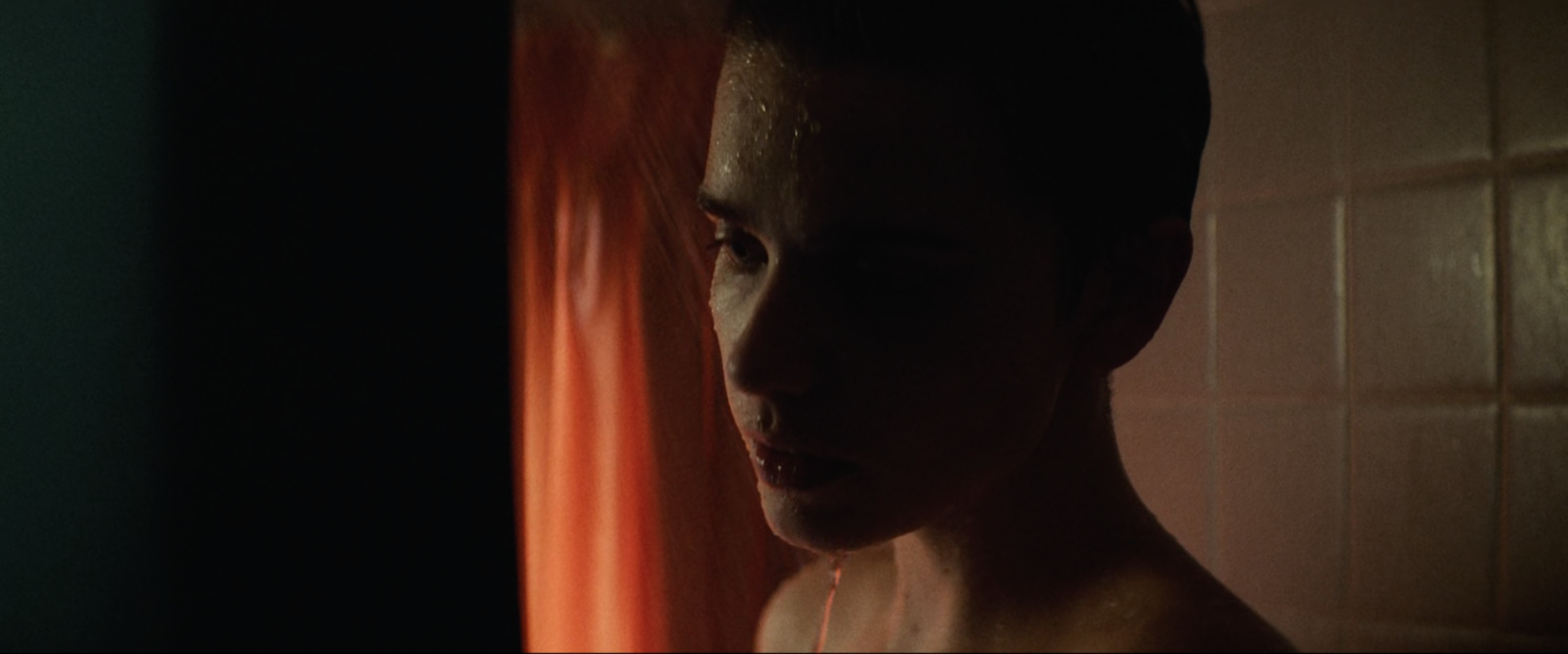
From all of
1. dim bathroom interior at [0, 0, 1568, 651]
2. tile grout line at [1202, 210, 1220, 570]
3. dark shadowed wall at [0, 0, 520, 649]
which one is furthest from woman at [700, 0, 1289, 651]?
dark shadowed wall at [0, 0, 520, 649]

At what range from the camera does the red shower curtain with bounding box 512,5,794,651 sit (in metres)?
0.65

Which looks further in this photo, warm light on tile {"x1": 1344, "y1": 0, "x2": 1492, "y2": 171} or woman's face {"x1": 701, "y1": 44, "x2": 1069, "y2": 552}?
warm light on tile {"x1": 1344, "y1": 0, "x2": 1492, "y2": 171}

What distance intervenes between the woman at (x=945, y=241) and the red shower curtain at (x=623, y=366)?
0.50ft

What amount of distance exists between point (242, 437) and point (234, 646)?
0.59ft

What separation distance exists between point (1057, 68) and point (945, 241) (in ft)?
0.25

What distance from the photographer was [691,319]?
633 millimetres

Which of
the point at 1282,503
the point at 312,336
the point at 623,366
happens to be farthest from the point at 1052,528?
the point at 312,336

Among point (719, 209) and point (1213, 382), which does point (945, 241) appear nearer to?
point (719, 209)

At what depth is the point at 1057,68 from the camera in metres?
0.43

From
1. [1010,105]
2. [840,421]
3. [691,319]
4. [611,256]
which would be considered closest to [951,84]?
[1010,105]

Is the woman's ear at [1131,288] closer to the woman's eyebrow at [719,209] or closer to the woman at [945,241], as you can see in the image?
the woman at [945,241]

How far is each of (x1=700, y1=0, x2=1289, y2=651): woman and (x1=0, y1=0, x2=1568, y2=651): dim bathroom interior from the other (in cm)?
10

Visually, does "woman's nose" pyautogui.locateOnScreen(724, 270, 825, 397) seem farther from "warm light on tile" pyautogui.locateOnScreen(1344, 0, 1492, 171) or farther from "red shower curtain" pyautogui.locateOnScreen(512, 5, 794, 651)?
"warm light on tile" pyautogui.locateOnScreen(1344, 0, 1492, 171)

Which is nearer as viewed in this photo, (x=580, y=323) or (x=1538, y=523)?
(x=1538, y=523)
